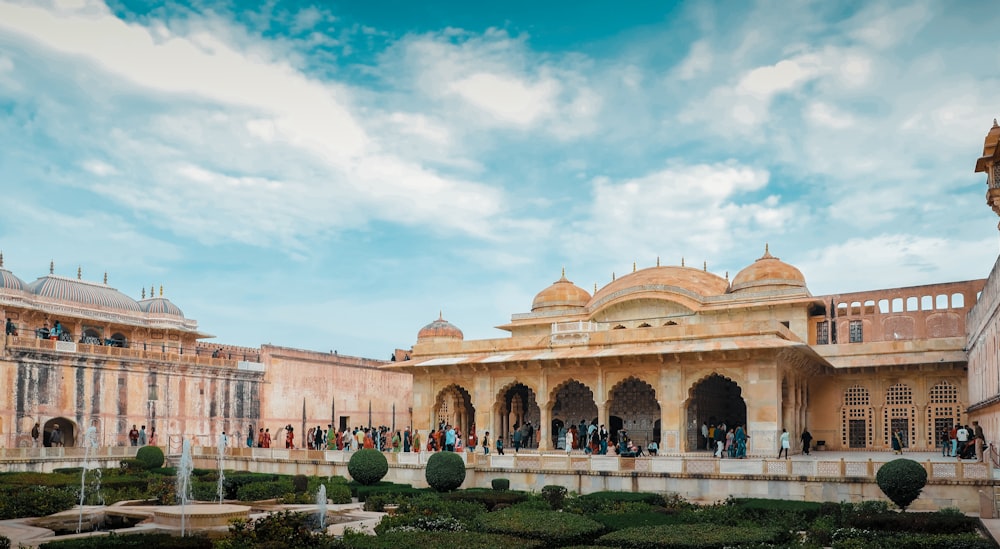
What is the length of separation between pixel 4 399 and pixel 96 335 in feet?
26.7

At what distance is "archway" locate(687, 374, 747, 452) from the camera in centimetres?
2766

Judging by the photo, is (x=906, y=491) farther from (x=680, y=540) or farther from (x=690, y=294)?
(x=690, y=294)

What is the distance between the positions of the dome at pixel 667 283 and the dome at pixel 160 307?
18.6 metres

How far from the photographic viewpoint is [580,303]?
37.0 m

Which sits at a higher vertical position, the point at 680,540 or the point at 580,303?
the point at 580,303

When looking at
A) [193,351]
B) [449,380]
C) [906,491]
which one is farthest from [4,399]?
[906,491]

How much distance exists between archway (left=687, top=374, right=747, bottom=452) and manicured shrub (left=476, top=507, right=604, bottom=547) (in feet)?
34.6

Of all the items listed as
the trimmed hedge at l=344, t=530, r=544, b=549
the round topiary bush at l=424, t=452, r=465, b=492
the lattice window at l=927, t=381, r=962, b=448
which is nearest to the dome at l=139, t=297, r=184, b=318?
the round topiary bush at l=424, t=452, r=465, b=492

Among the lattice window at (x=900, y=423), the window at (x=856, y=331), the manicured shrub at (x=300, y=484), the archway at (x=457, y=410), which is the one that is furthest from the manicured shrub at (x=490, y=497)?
the window at (x=856, y=331)

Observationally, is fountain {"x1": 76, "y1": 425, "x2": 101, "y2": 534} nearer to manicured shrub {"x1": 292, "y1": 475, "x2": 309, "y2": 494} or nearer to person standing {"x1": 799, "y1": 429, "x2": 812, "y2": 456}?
manicured shrub {"x1": 292, "y1": 475, "x2": 309, "y2": 494}

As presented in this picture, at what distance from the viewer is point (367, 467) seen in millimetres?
21672

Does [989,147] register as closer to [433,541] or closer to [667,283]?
[433,541]

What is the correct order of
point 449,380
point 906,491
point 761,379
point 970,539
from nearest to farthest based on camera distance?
1. point 970,539
2. point 906,491
3. point 761,379
4. point 449,380

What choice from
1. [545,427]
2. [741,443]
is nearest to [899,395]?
[741,443]
